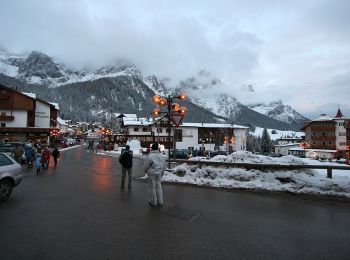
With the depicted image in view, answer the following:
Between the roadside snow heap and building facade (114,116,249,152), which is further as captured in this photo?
building facade (114,116,249,152)

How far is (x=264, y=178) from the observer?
1375 cm

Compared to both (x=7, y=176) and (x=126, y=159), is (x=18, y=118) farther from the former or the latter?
(x=7, y=176)

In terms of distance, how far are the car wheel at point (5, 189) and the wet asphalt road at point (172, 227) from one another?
0.22 metres

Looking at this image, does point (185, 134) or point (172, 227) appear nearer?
point (172, 227)

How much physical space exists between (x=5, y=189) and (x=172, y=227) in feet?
19.5

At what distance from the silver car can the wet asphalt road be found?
0.32 meters

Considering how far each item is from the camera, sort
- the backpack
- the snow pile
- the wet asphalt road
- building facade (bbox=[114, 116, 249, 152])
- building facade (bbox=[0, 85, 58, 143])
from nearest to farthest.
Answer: the wet asphalt road < the backpack < the snow pile < building facade (bbox=[0, 85, 58, 143]) < building facade (bbox=[114, 116, 249, 152])

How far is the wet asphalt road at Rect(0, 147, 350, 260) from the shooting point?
18.7 ft

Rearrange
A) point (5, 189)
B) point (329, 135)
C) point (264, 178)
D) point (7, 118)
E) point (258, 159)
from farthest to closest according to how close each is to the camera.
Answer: point (329, 135) < point (7, 118) < point (258, 159) < point (264, 178) < point (5, 189)

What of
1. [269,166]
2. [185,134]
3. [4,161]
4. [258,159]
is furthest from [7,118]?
[269,166]

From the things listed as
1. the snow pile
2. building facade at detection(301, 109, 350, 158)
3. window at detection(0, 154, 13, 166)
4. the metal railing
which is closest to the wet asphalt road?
window at detection(0, 154, 13, 166)

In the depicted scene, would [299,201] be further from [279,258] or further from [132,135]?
[132,135]

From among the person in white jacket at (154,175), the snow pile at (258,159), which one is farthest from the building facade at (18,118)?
the person in white jacket at (154,175)

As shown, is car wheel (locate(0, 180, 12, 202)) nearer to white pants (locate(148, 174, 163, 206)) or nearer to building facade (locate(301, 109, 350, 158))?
white pants (locate(148, 174, 163, 206))
